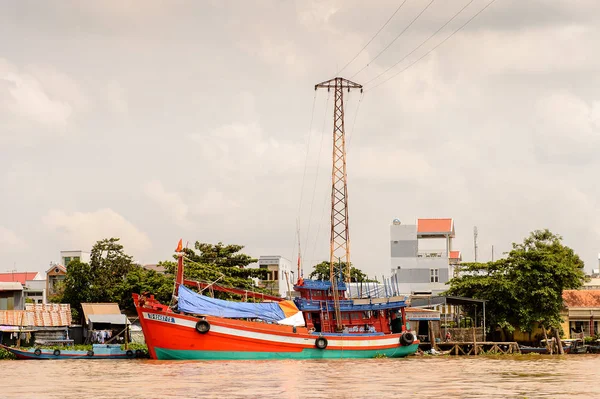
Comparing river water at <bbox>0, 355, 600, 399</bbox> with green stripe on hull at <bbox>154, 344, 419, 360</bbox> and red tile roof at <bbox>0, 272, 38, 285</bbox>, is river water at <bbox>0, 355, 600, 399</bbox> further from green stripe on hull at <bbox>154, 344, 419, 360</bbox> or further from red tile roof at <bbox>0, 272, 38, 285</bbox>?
red tile roof at <bbox>0, 272, 38, 285</bbox>

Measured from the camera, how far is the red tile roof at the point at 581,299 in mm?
57656

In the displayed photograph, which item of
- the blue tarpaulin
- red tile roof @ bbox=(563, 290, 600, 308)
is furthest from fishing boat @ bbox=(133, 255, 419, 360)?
red tile roof @ bbox=(563, 290, 600, 308)

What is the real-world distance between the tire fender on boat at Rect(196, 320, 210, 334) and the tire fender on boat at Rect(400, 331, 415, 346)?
442 inches

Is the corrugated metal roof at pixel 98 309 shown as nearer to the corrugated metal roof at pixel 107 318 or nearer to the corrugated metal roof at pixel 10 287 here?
the corrugated metal roof at pixel 107 318

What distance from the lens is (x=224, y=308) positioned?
43188 mm

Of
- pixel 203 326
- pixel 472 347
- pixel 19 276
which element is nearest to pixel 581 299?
pixel 472 347

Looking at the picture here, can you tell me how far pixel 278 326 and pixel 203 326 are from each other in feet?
13.2

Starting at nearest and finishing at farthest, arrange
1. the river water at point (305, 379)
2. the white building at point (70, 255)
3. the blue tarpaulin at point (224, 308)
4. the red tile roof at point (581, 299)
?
the river water at point (305, 379), the blue tarpaulin at point (224, 308), the red tile roof at point (581, 299), the white building at point (70, 255)

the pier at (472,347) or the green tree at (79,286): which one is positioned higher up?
the green tree at (79,286)

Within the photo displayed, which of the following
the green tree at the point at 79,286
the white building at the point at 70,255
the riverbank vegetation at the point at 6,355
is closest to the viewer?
the riverbank vegetation at the point at 6,355

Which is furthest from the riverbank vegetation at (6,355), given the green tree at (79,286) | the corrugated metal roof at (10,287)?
the green tree at (79,286)

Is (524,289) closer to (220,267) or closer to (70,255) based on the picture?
(220,267)

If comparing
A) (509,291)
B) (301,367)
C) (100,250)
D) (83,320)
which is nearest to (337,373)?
(301,367)

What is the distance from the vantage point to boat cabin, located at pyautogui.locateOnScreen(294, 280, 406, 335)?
45.6 m
